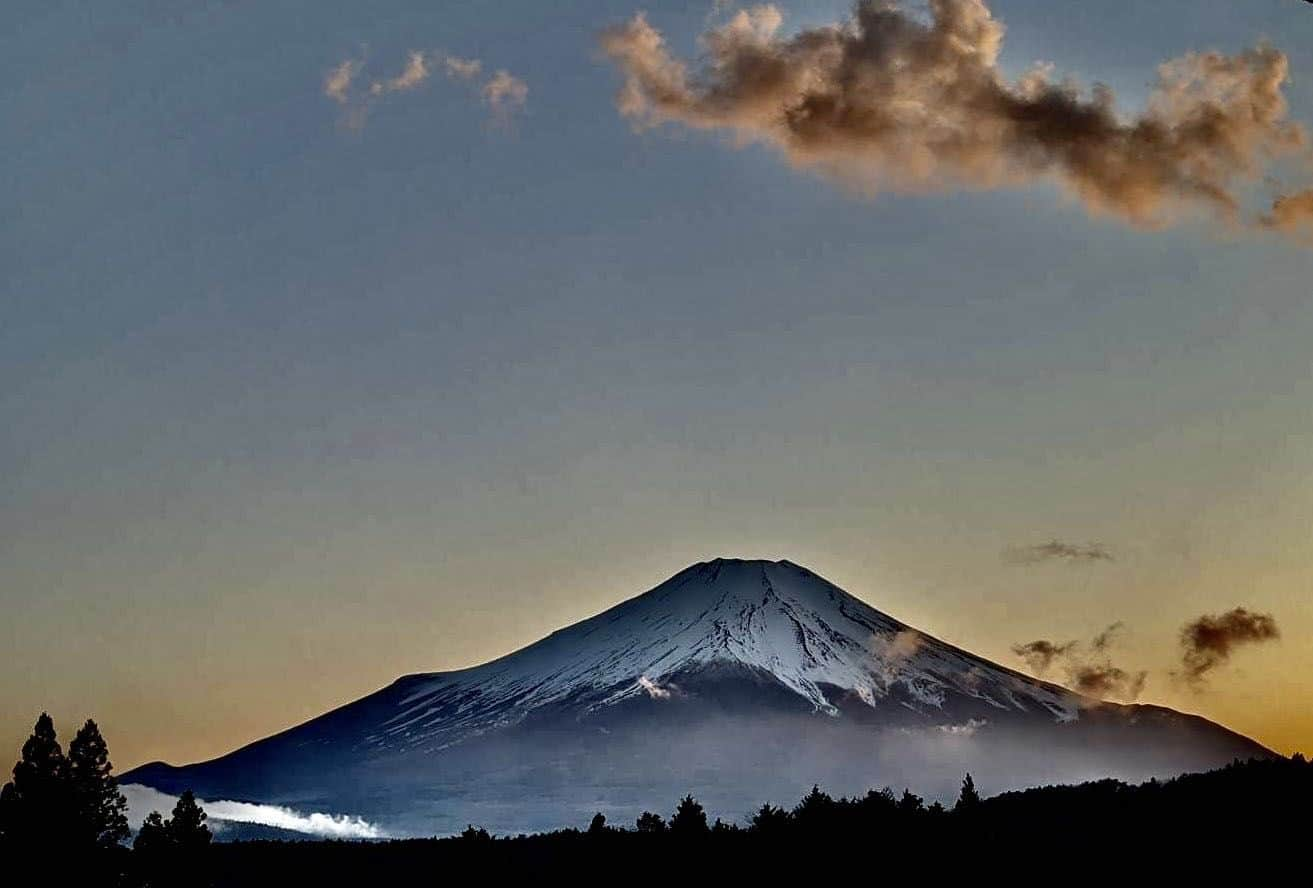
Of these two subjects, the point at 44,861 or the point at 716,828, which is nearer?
the point at 44,861

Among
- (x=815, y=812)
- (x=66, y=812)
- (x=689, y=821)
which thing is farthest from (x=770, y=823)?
(x=66, y=812)

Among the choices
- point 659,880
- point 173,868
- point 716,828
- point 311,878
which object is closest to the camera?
point 173,868

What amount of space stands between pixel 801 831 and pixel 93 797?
117 feet

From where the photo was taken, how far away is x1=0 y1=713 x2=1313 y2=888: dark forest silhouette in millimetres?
63688

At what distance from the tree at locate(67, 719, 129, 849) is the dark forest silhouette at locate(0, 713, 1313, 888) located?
5 centimetres

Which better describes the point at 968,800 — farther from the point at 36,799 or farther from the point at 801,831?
the point at 36,799

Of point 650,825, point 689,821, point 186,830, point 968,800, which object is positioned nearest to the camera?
point 186,830

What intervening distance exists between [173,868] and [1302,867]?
127 feet

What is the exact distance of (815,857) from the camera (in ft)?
282

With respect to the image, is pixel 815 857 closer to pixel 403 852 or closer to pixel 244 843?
pixel 403 852

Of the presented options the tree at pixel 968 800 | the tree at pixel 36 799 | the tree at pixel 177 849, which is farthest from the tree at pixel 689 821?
the tree at pixel 36 799

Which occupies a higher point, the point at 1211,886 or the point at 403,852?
the point at 403,852

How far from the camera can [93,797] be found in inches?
2504

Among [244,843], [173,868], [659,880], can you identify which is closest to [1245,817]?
[659,880]
